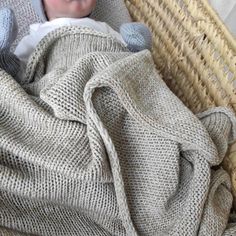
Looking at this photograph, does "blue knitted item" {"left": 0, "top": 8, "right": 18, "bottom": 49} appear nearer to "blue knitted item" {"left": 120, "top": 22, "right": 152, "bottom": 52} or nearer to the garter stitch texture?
the garter stitch texture

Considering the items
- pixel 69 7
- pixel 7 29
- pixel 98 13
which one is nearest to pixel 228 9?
pixel 98 13

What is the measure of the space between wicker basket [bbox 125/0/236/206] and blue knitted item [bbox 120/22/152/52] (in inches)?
3.8

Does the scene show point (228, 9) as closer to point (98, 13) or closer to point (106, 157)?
point (98, 13)

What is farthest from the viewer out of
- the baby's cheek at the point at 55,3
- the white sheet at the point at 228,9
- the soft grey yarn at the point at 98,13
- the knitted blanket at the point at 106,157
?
the white sheet at the point at 228,9

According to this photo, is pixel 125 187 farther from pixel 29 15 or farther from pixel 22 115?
pixel 29 15

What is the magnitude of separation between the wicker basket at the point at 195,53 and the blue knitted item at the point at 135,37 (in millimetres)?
96

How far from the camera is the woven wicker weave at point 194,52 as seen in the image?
832 millimetres

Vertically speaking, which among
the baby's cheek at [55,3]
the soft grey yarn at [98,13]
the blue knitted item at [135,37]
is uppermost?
the blue knitted item at [135,37]

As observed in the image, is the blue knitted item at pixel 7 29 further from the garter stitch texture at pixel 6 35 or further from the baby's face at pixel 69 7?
the baby's face at pixel 69 7

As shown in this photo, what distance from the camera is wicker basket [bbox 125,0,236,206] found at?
0.82 meters

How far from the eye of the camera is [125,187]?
720 mm

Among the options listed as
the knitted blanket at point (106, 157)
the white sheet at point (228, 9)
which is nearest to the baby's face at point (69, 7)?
the knitted blanket at point (106, 157)

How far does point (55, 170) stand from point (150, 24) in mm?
497

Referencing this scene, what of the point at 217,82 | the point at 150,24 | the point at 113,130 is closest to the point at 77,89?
the point at 113,130
